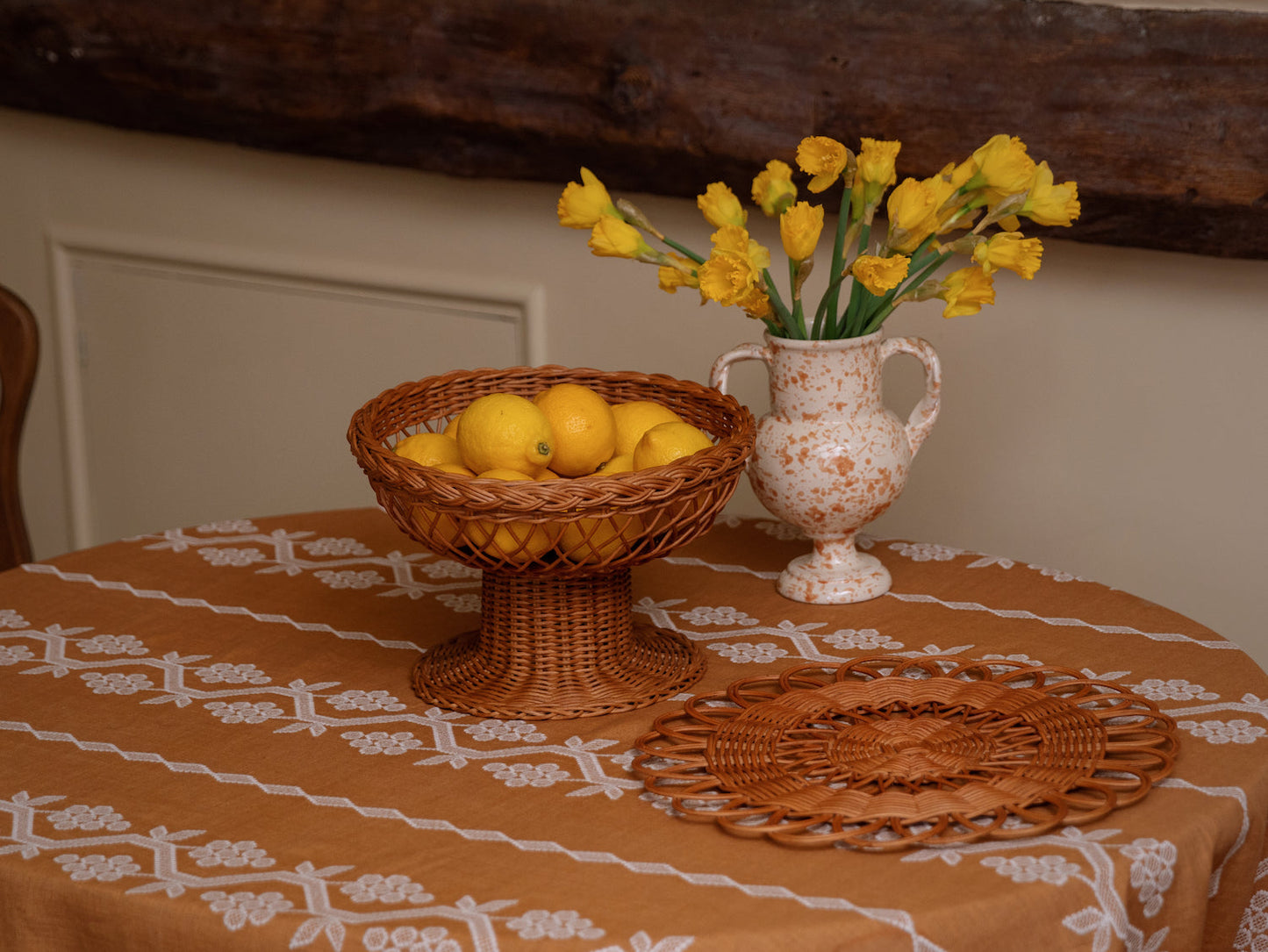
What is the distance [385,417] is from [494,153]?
0.86m

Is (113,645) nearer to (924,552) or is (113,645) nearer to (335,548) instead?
(335,548)

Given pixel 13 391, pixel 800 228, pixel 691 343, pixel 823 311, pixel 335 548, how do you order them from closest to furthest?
1. pixel 800 228
2. pixel 823 311
3. pixel 335 548
4. pixel 13 391
5. pixel 691 343

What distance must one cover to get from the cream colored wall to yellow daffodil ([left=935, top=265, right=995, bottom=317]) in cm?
53

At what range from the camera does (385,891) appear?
83 centimetres

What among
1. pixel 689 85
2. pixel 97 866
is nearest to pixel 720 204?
pixel 689 85

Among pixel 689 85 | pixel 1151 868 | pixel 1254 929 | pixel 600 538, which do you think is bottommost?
pixel 1254 929

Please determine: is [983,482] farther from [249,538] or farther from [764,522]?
[249,538]

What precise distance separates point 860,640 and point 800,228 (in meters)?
0.34

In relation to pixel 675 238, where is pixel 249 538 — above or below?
below

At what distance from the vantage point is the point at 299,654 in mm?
1206

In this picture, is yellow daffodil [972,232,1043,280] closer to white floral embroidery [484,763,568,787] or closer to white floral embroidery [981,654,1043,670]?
white floral embroidery [981,654,1043,670]

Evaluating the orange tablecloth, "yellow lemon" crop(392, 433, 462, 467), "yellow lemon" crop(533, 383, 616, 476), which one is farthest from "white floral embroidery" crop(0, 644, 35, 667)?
"yellow lemon" crop(533, 383, 616, 476)

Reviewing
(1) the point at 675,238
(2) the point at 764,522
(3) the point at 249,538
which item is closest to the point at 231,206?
(1) the point at 675,238

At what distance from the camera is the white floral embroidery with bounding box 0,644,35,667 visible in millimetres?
1194
